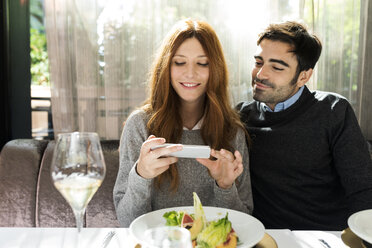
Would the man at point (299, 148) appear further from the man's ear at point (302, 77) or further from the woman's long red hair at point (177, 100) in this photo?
the woman's long red hair at point (177, 100)

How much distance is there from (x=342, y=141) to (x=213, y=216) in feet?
2.83

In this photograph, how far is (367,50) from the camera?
8.17 feet

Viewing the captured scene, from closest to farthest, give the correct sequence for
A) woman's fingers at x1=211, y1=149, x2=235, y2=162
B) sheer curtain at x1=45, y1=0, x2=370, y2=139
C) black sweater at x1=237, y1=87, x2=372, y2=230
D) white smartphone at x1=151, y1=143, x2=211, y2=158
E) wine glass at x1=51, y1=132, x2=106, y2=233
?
wine glass at x1=51, y1=132, x2=106, y2=233
white smartphone at x1=151, y1=143, x2=211, y2=158
woman's fingers at x1=211, y1=149, x2=235, y2=162
black sweater at x1=237, y1=87, x2=372, y2=230
sheer curtain at x1=45, y1=0, x2=370, y2=139

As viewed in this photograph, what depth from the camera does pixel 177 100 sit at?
65.9 inches

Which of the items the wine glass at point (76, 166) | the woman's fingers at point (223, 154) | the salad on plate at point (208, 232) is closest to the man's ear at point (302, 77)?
the woman's fingers at point (223, 154)

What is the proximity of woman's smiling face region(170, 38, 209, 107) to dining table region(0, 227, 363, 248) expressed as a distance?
2.34 feet

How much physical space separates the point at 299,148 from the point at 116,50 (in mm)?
1489

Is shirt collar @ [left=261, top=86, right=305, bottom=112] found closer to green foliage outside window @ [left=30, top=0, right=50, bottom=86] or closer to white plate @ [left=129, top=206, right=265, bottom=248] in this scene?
white plate @ [left=129, top=206, right=265, bottom=248]

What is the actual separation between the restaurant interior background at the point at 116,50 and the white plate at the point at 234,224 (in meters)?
1.61

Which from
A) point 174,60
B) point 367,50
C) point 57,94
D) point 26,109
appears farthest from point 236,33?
point 26,109

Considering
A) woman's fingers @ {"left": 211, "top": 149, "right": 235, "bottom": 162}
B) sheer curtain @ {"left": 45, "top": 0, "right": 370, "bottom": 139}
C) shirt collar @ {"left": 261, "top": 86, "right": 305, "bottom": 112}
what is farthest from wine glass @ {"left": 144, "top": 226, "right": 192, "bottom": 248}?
sheer curtain @ {"left": 45, "top": 0, "right": 370, "bottom": 139}

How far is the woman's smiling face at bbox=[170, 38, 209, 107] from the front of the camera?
150 centimetres

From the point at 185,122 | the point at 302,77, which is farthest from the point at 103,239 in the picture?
the point at 302,77

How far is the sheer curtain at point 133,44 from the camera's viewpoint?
2451 millimetres
